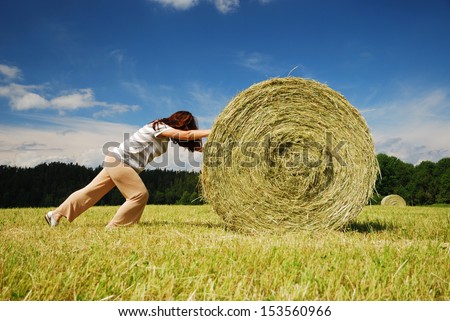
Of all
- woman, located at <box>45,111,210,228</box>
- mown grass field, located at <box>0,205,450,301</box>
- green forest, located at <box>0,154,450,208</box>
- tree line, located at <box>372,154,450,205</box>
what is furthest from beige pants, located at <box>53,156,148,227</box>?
tree line, located at <box>372,154,450,205</box>

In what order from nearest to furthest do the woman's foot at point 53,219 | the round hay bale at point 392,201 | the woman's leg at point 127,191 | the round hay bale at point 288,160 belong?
1. the round hay bale at point 288,160
2. the woman's leg at point 127,191
3. the woman's foot at point 53,219
4. the round hay bale at point 392,201

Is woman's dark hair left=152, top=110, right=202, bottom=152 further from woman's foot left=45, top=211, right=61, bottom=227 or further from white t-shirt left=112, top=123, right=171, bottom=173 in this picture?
woman's foot left=45, top=211, right=61, bottom=227

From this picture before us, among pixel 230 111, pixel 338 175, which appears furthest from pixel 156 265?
pixel 338 175

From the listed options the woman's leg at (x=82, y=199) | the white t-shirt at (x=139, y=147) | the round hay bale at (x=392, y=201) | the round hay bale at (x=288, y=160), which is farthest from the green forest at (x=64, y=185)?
the round hay bale at (x=288, y=160)

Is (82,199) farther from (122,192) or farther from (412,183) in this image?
(412,183)

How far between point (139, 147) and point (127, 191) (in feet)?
2.16

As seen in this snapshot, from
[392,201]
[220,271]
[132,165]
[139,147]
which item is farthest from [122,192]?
[392,201]

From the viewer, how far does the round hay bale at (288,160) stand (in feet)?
16.1

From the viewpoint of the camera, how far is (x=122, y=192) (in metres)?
5.39

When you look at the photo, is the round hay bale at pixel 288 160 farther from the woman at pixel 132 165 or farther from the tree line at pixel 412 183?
the tree line at pixel 412 183

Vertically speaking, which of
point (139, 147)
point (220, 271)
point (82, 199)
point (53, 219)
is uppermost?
point (139, 147)

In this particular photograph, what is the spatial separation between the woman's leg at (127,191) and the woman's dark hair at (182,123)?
0.77 meters

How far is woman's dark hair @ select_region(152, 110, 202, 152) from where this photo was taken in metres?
5.06

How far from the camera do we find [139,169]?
17.7ft
